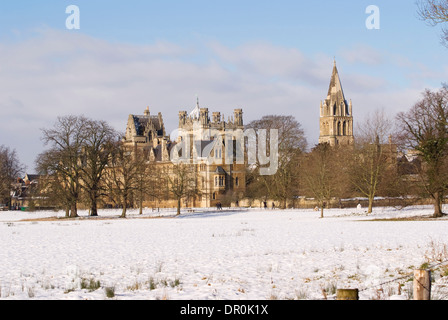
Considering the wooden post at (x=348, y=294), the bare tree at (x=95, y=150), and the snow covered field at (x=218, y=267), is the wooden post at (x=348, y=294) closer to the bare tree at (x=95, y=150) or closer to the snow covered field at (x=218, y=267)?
the snow covered field at (x=218, y=267)

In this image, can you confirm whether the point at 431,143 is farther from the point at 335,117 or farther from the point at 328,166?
the point at 335,117

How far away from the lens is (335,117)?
575ft

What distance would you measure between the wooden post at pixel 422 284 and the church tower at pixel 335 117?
164975 millimetres

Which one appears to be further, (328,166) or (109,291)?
(328,166)

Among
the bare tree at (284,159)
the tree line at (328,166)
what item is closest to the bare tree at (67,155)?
the tree line at (328,166)

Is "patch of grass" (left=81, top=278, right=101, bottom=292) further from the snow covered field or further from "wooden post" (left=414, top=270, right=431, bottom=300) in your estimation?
"wooden post" (left=414, top=270, right=431, bottom=300)

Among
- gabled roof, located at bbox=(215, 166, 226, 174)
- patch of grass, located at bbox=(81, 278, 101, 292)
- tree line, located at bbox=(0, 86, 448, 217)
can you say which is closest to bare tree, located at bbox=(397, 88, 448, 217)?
tree line, located at bbox=(0, 86, 448, 217)

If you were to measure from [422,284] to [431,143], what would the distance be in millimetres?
36009

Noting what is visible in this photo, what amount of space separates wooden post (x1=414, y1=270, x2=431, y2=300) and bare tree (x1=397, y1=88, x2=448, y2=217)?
112ft

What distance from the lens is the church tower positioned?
175 metres

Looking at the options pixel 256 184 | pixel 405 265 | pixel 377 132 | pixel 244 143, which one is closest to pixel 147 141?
pixel 244 143

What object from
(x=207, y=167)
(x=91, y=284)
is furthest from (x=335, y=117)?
(x=91, y=284)
